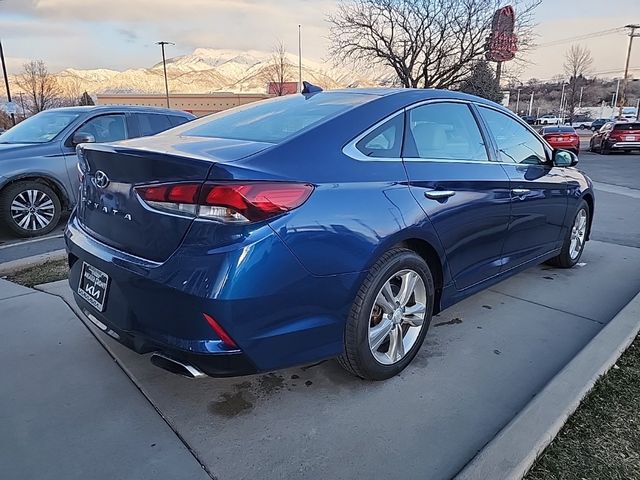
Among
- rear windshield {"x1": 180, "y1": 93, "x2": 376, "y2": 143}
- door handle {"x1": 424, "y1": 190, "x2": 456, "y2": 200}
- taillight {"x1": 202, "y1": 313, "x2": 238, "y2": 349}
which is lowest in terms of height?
taillight {"x1": 202, "y1": 313, "x2": 238, "y2": 349}

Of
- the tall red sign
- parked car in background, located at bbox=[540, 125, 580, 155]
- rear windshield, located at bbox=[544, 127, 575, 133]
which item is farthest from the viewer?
the tall red sign

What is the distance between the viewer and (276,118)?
2.88 m

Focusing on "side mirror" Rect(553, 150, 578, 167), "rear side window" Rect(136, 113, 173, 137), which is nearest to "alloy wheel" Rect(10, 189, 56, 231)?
"rear side window" Rect(136, 113, 173, 137)

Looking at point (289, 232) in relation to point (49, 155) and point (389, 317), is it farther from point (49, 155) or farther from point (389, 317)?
point (49, 155)

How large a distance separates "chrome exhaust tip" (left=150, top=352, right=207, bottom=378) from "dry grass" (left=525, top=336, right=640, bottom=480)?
1.43 meters

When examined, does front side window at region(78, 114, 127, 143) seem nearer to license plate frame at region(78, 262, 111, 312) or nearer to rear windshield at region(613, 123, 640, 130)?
license plate frame at region(78, 262, 111, 312)

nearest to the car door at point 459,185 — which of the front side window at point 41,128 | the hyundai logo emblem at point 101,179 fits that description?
the hyundai logo emblem at point 101,179

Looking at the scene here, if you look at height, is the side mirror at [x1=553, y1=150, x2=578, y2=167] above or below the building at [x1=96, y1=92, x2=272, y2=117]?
below

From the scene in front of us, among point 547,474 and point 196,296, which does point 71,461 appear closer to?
point 196,296

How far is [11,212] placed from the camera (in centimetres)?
601

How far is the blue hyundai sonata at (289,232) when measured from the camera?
6.71ft

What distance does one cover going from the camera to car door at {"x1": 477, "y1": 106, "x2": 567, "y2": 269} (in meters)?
3.60

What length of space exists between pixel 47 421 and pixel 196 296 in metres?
1.10

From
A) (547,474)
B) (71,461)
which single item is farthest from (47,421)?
(547,474)
